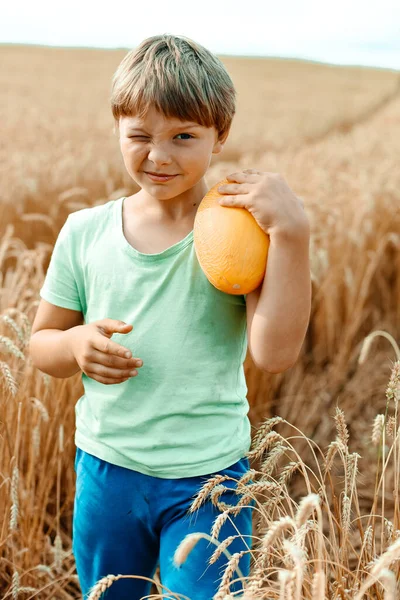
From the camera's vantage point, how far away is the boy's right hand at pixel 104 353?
1.36m

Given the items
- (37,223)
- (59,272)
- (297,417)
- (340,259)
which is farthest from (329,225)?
(59,272)

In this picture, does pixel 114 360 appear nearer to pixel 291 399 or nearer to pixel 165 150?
pixel 165 150

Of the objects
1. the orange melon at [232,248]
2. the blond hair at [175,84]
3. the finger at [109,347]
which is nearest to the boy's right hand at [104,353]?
the finger at [109,347]

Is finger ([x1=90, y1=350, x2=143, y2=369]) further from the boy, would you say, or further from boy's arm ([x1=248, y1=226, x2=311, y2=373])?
boy's arm ([x1=248, y1=226, x2=311, y2=373])

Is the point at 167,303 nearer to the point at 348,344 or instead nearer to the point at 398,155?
the point at 348,344

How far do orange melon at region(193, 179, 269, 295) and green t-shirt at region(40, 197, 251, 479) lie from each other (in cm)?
11

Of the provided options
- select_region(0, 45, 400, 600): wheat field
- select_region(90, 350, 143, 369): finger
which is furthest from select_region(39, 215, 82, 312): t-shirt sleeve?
select_region(90, 350, 143, 369): finger

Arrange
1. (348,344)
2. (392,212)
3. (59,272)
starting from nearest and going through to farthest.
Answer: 1. (59,272)
2. (348,344)
3. (392,212)

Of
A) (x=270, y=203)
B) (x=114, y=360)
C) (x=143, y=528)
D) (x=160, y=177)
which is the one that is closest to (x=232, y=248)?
(x=270, y=203)

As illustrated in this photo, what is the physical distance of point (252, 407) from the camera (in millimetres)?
3172

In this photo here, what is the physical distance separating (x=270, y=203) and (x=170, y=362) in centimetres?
41

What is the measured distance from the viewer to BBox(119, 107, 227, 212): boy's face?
1392 mm

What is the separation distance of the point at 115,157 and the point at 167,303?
19.8 ft

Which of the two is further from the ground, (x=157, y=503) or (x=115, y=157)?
(x=115, y=157)
